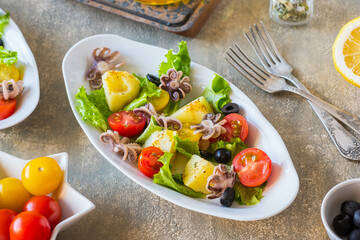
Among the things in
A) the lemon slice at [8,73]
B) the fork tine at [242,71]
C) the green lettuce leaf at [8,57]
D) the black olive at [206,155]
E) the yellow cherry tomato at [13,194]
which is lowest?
the lemon slice at [8,73]

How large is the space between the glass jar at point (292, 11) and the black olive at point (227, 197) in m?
1.37

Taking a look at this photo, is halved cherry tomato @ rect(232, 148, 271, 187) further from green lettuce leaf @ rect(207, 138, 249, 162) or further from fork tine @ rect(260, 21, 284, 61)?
fork tine @ rect(260, 21, 284, 61)

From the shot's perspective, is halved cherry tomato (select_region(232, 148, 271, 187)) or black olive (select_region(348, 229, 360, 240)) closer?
black olive (select_region(348, 229, 360, 240))

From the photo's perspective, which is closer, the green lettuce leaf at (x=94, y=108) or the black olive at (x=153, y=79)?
the green lettuce leaf at (x=94, y=108)

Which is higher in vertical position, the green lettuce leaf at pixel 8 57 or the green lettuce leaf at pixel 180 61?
the green lettuce leaf at pixel 180 61

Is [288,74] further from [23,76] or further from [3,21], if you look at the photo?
[3,21]

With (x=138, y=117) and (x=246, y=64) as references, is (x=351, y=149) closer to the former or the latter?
(x=246, y=64)

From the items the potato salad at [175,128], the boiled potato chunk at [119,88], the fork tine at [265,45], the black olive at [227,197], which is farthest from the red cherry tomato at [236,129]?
the fork tine at [265,45]

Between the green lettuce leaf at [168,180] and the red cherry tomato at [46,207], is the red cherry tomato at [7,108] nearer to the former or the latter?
the red cherry tomato at [46,207]

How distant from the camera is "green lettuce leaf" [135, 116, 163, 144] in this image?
2164 millimetres

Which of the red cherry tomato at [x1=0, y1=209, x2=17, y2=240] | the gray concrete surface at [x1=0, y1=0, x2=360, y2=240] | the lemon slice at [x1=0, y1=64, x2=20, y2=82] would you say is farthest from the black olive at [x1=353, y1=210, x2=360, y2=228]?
the lemon slice at [x1=0, y1=64, x2=20, y2=82]

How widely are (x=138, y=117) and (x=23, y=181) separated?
1.99ft

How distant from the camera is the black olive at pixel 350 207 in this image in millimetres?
1855

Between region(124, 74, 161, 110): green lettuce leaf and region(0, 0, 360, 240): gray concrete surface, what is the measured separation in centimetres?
31
